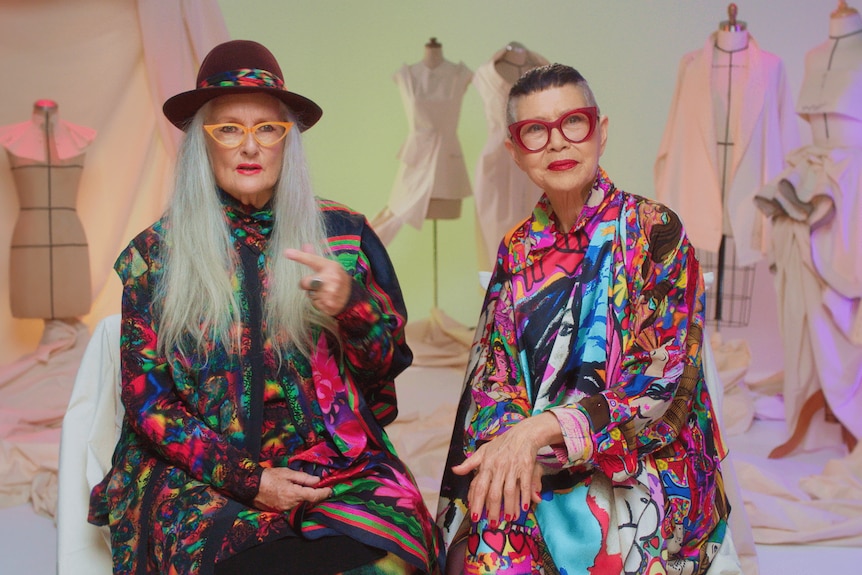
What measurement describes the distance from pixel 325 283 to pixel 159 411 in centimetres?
50

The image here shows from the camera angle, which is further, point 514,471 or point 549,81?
point 549,81

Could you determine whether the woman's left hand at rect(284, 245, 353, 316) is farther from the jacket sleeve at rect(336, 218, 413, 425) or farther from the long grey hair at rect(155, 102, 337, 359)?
the long grey hair at rect(155, 102, 337, 359)

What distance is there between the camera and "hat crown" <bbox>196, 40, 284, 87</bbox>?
2209mm

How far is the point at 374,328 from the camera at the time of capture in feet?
6.90

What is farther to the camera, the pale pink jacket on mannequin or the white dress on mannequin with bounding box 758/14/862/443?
the pale pink jacket on mannequin

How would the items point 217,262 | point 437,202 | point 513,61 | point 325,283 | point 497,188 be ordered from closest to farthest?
point 325,283, point 217,262, point 513,61, point 497,188, point 437,202

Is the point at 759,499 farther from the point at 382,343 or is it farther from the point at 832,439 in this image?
the point at 382,343

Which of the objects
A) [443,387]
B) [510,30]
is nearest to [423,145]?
[510,30]

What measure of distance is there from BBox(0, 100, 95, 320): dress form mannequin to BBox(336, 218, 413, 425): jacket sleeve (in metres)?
3.45

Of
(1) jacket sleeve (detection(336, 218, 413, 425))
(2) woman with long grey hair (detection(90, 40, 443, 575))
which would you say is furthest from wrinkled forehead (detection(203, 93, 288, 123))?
(1) jacket sleeve (detection(336, 218, 413, 425))

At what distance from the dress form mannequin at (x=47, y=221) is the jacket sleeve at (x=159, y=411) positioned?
3.32m

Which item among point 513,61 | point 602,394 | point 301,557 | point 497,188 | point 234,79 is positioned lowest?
point 301,557

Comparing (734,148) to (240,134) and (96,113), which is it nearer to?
(96,113)

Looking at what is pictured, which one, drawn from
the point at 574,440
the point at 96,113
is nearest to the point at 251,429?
the point at 574,440
